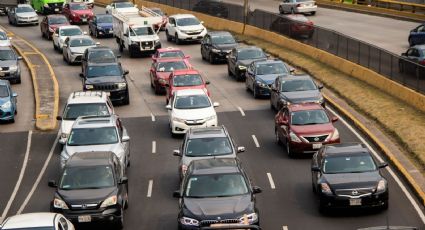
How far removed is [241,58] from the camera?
4856 cm

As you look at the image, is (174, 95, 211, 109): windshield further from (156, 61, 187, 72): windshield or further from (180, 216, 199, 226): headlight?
(180, 216, 199, 226): headlight

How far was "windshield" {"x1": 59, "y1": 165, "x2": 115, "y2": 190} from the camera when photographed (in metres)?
25.5

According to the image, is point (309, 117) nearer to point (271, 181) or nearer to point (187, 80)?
point (271, 181)


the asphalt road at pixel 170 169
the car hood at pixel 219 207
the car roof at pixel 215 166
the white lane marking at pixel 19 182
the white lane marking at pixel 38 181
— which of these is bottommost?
the white lane marking at pixel 19 182

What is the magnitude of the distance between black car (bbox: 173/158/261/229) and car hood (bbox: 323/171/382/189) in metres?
2.48

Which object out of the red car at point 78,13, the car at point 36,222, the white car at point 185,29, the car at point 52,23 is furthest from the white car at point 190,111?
the red car at point 78,13

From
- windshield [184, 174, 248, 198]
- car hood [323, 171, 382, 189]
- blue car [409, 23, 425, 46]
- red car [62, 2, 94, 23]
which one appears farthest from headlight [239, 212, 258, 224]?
red car [62, 2, 94, 23]

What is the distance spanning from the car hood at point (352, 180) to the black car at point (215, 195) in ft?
8.15

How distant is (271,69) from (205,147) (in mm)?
15300

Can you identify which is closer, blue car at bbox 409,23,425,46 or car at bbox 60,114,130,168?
car at bbox 60,114,130,168

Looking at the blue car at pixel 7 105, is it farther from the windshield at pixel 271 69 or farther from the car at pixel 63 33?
the car at pixel 63 33

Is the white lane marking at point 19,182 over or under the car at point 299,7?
under

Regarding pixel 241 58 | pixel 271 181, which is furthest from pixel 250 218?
pixel 241 58

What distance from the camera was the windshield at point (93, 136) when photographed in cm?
3064
